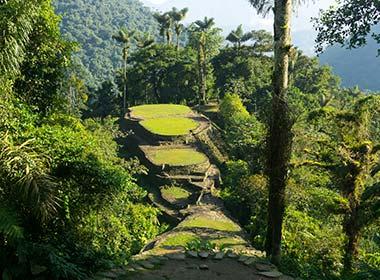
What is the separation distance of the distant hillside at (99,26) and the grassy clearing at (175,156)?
46.9 metres

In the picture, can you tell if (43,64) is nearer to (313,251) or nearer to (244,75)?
(313,251)

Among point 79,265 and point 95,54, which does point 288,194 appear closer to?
point 79,265

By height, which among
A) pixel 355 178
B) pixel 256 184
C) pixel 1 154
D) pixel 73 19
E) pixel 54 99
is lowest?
pixel 256 184

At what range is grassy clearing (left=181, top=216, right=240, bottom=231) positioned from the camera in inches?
661

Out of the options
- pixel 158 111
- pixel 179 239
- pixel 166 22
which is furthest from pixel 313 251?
pixel 166 22

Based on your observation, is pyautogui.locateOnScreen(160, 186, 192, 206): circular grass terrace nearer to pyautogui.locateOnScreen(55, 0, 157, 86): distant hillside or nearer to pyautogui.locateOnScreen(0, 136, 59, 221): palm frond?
pyautogui.locateOnScreen(0, 136, 59, 221): palm frond

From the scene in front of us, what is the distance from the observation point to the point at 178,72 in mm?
38062

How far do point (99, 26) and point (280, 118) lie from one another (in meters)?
99.6

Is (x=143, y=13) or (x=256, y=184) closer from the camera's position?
(x=256, y=184)

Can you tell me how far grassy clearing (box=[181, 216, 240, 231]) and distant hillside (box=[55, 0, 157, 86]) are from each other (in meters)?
55.4

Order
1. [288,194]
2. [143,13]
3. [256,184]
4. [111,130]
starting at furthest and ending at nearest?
[143,13], [111,130], [256,184], [288,194]

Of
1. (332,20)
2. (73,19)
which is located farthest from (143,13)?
(332,20)

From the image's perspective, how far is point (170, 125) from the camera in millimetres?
28812

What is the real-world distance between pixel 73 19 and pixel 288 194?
98.4 m
